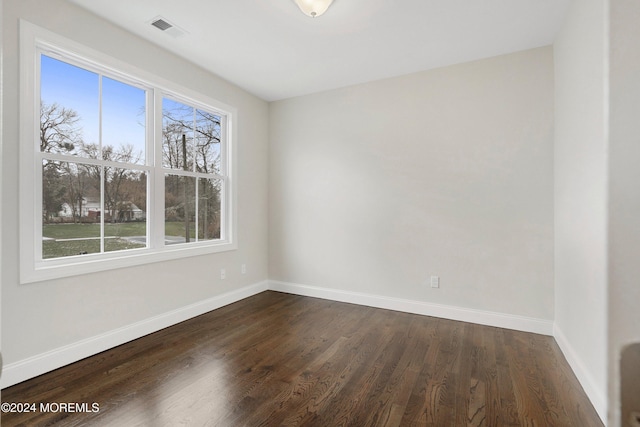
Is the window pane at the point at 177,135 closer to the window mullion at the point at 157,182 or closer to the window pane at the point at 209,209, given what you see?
the window mullion at the point at 157,182

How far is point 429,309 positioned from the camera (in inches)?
133

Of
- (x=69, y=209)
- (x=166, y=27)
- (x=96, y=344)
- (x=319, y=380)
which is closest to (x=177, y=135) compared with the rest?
(x=166, y=27)

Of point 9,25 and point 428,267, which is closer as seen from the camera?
point 9,25

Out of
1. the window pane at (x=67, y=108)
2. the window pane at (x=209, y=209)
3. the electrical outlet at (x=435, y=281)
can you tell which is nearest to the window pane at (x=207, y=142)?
the window pane at (x=209, y=209)

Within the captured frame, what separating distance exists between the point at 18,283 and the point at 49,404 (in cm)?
82

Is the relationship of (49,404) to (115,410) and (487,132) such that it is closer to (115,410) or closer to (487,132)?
(115,410)

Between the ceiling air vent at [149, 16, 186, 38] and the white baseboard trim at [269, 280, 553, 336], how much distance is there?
A: 10.1 ft


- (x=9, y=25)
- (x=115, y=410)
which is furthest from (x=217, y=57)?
(x=115, y=410)

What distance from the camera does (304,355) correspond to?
8.20ft

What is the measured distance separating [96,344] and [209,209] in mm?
1687

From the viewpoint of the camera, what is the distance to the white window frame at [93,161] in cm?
212

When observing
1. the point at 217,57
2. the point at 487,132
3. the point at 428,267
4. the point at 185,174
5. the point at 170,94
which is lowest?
the point at 428,267

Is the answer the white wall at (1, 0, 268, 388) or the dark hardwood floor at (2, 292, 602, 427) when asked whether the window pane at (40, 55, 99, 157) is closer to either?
the white wall at (1, 0, 268, 388)

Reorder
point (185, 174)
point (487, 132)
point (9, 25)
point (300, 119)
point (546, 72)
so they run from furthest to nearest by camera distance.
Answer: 1. point (300, 119)
2. point (185, 174)
3. point (487, 132)
4. point (546, 72)
5. point (9, 25)
